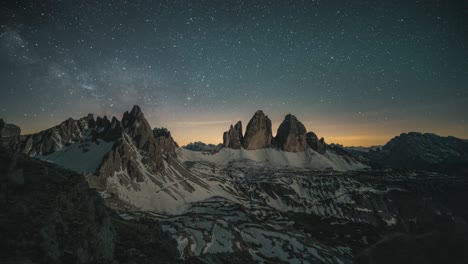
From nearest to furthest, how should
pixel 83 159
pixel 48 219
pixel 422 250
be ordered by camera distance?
pixel 48 219, pixel 422 250, pixel 83 159

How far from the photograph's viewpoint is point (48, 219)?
12.8 metres

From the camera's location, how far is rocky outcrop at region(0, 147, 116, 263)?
426 inches

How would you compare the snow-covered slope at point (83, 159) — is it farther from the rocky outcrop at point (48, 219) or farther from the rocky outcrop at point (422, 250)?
the rocky outcrop at point (422, 250)

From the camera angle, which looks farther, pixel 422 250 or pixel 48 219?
pixel 422 250

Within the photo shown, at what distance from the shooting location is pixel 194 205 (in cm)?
16212

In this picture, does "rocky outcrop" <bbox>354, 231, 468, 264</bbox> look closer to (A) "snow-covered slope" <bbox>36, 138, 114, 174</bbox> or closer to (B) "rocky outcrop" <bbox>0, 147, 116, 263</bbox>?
(B) "rocky outcrop" <bbox>0, 147, 116, 263</bbox>

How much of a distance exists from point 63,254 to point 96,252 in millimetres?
2109

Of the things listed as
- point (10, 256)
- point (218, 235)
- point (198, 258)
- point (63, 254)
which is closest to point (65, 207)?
point (63, 254)

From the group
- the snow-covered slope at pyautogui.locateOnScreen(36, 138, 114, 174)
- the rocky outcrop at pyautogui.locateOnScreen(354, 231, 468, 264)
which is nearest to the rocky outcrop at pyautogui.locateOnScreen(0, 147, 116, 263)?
the rocky outcrop at pyautogui.locateOnScreen(354, 231, 468, 264)

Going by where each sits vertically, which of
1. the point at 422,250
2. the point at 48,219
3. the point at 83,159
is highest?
the point at 83,159

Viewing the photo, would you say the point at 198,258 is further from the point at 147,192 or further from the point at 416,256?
the point at 147,192

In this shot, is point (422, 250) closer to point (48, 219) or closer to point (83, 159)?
point (48, 219)

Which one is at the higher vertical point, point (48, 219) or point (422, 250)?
point (48, 219)

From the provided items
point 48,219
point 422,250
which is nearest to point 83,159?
point 48,219
